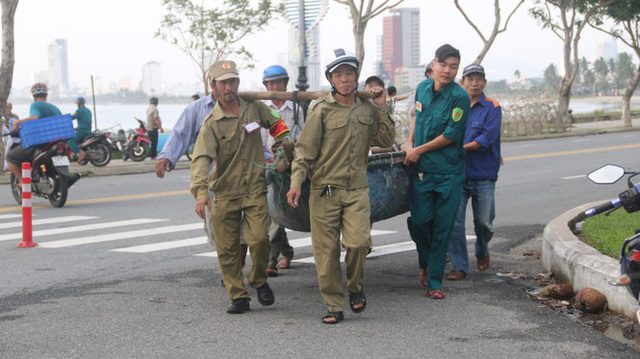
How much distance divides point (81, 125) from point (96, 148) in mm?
658

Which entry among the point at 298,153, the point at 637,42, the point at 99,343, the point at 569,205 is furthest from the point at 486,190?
the point at 637,42

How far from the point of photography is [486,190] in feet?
24.7

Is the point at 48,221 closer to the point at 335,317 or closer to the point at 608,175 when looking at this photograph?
the point at 335,317

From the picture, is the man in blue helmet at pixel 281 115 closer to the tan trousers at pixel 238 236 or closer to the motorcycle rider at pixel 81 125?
the tan trousers at pixel 238 236

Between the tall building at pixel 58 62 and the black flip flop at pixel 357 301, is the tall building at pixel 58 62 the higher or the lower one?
the higher one

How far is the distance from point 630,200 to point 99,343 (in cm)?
328

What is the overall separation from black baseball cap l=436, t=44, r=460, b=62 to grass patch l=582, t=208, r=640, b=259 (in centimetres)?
199

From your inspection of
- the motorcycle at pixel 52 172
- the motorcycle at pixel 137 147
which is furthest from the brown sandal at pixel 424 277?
the motorcycle at pixel 137 147

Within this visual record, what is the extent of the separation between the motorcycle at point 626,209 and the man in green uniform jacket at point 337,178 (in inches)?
76.0

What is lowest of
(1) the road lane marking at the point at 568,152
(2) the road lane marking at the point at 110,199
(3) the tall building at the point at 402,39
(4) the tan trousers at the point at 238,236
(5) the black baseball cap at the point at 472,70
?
(1) the road lane marking at the point at 568,152

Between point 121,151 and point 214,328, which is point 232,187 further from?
point 121,151

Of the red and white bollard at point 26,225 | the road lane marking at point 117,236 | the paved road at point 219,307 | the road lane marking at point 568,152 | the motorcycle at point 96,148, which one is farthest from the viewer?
the road lane marking at point 568,152

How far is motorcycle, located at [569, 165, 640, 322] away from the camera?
4223 millimetres

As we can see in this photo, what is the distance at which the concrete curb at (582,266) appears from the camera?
→ 5879 mm
